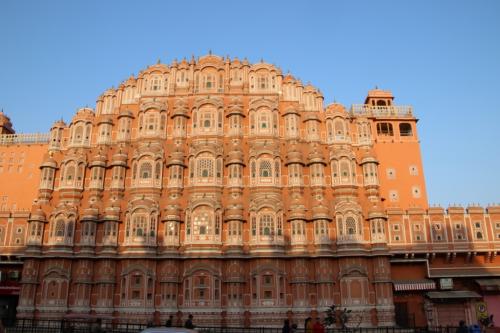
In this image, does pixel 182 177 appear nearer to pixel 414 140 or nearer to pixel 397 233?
pixel 397 233

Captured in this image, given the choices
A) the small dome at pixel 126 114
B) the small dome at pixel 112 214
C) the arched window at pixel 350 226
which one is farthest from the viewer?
the small dome at pixel 126 114

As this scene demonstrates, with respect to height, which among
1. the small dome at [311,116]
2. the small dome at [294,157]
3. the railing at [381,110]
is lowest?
the small dome at [294,157]

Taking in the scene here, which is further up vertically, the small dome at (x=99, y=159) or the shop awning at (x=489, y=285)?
the small dome at (x=99, y=159)

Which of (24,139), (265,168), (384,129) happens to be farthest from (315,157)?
(24,139)

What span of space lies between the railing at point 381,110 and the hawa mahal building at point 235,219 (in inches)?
138

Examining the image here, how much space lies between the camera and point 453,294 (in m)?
35.0

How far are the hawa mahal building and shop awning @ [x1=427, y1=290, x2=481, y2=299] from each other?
6.1 inches

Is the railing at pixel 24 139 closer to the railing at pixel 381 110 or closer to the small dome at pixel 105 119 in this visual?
the small dome at pixel 105 119

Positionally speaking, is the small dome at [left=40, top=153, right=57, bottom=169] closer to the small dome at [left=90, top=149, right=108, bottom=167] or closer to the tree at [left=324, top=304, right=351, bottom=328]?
the small dome at [left=90, top=149, right=108, bottom=167]

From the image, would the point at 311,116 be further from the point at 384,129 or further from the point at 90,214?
the point at 90,214

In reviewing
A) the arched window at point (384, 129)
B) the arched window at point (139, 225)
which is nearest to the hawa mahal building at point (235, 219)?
the arched window at point (139, 225)

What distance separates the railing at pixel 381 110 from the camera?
143ft

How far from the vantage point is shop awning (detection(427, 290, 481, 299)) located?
34.6m

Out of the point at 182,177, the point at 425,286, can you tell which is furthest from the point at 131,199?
the point at 425,286
